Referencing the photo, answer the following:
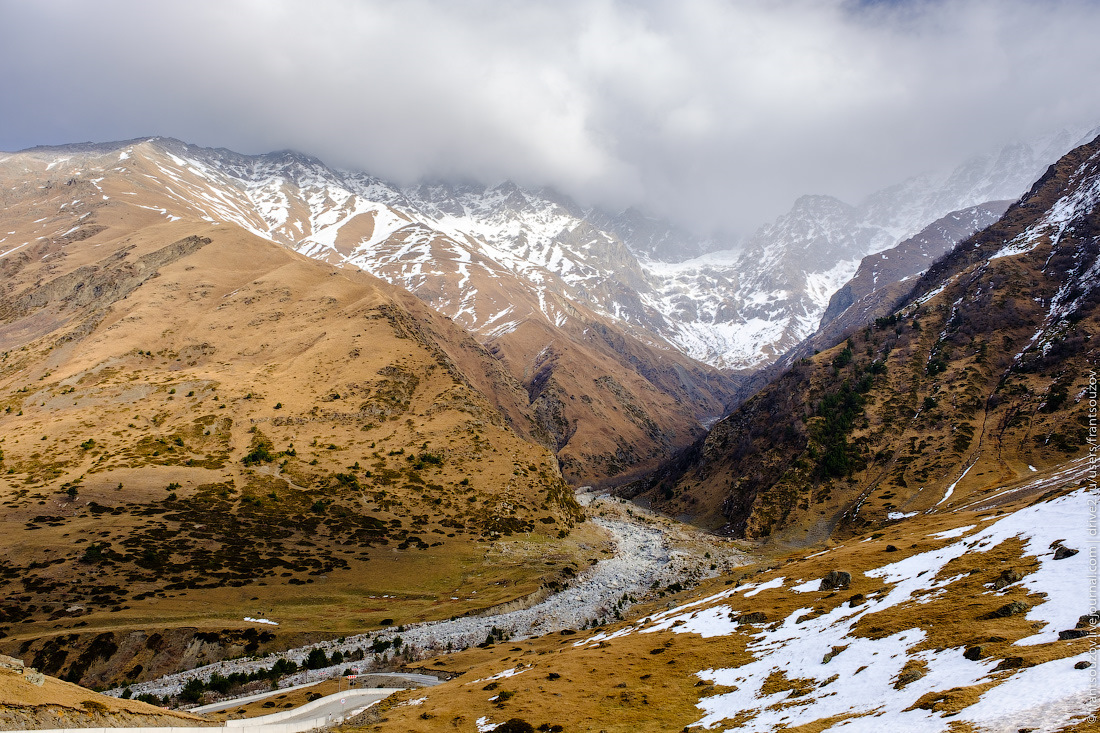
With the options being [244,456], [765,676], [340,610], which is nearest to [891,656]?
[765,676]

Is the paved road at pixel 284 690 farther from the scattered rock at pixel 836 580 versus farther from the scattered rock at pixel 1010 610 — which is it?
the scattered rock at pixel 1010 610

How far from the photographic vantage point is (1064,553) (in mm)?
33969

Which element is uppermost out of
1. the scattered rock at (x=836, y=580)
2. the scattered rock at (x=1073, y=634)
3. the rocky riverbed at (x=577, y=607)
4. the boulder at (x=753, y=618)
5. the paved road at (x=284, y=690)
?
the scattered rock at (x=1073, y=634)

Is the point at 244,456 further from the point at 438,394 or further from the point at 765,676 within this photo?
the point at 765,676

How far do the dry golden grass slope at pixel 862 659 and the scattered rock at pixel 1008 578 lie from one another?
9 cm

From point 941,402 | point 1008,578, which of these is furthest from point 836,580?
point 941,402

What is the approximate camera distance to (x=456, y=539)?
11700 centimetres

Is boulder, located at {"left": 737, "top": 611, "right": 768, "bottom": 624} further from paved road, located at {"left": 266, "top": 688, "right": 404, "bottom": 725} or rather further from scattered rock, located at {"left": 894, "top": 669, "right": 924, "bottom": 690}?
paved road, located at {"left": 266, "top": 688, "right": 404, "bottom": 725}

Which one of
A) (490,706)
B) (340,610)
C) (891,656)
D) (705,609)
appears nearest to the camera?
(891,656)

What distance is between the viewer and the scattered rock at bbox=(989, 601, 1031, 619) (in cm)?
2908

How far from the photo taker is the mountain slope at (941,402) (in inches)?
4887

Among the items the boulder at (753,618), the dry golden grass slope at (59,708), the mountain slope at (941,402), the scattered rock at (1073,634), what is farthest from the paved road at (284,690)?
the mountain slope at (941,402)

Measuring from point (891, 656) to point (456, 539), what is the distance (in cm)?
9774

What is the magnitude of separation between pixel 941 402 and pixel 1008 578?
5390 inches
